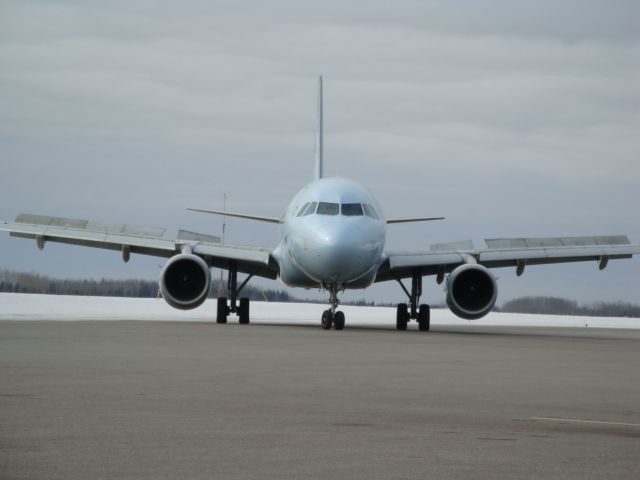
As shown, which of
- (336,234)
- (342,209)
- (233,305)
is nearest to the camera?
(336,234)

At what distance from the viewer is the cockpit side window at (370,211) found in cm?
3058

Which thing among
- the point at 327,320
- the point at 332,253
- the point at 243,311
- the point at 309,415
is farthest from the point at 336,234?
the point at 309,415

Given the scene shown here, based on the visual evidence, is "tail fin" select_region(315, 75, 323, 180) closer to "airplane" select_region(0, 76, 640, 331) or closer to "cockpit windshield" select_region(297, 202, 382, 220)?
"airplane" select_region(0, 76, 640, 331)

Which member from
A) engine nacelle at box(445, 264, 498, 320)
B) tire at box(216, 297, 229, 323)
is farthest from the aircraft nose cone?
tire at box(216, 297, 229, 323)

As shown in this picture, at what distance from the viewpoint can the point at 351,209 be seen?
30281mm

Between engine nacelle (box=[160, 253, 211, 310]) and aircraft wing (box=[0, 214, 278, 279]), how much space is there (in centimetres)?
106

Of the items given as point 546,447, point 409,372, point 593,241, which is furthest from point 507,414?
point 593,241

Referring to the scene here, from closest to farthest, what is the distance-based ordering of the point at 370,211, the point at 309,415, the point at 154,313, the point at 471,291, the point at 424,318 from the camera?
the point at 309,415, the point at 370,211, the point at 471,291, the point at 424,318, the point at 154,313

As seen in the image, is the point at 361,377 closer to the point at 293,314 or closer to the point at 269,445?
the point at 269,445

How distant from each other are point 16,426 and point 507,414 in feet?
13.3

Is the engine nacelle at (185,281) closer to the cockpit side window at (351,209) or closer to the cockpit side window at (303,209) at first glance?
the cockpit side window at (303,209)

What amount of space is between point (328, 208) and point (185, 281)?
209 inches

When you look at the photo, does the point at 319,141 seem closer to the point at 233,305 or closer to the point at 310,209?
the point at 233,305

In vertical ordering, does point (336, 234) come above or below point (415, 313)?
above
